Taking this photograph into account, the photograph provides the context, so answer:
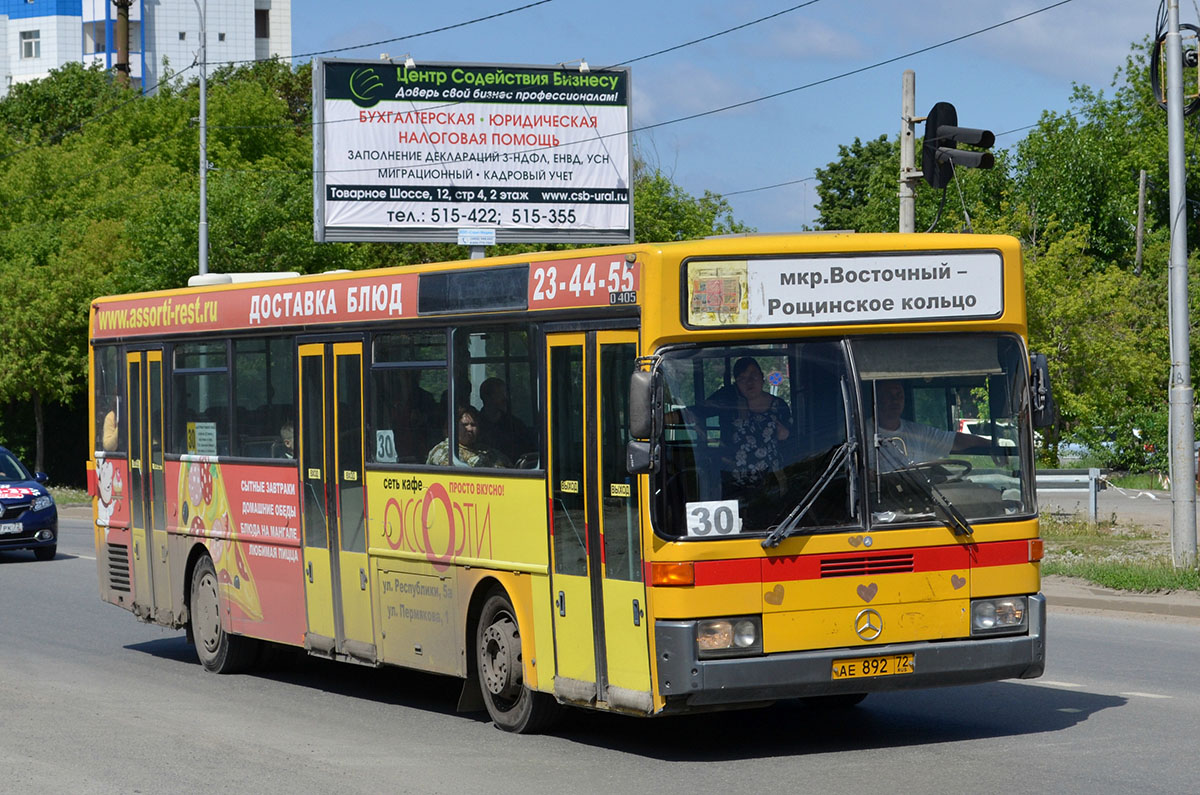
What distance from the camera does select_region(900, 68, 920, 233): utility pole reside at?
20.1 meters

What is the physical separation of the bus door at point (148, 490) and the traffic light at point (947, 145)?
860 centimetres

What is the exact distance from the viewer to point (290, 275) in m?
13.3

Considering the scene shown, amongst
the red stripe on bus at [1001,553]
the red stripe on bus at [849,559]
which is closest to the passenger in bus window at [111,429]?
the red stripe on bus at [849,559]

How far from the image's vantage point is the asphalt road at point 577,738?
854 centimetres

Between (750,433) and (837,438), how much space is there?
18.4 inches

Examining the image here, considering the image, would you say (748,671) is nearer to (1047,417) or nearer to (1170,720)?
(1047,417)

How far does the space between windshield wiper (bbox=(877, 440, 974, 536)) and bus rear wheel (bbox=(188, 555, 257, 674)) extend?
6.53 meters

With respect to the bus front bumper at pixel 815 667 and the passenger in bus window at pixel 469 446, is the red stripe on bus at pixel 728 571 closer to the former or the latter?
the bus front bumper at pixel 815 667

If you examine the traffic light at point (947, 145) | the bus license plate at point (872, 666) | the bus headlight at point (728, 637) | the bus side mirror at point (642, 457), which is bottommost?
the bus license plate at point (872, 666)

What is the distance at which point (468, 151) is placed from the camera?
32.7 meters

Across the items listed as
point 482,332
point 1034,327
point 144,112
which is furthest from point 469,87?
point 144,112

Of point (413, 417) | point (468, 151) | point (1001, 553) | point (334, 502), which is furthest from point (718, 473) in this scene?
point (468, 151)

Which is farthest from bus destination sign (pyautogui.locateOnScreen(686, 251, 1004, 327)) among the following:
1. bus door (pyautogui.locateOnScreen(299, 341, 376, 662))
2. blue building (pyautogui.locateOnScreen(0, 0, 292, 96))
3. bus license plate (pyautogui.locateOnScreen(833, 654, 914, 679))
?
blue building (pyautogui.locateOnScreen(0, 0, 292, 96))

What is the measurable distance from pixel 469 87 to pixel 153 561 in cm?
1987
